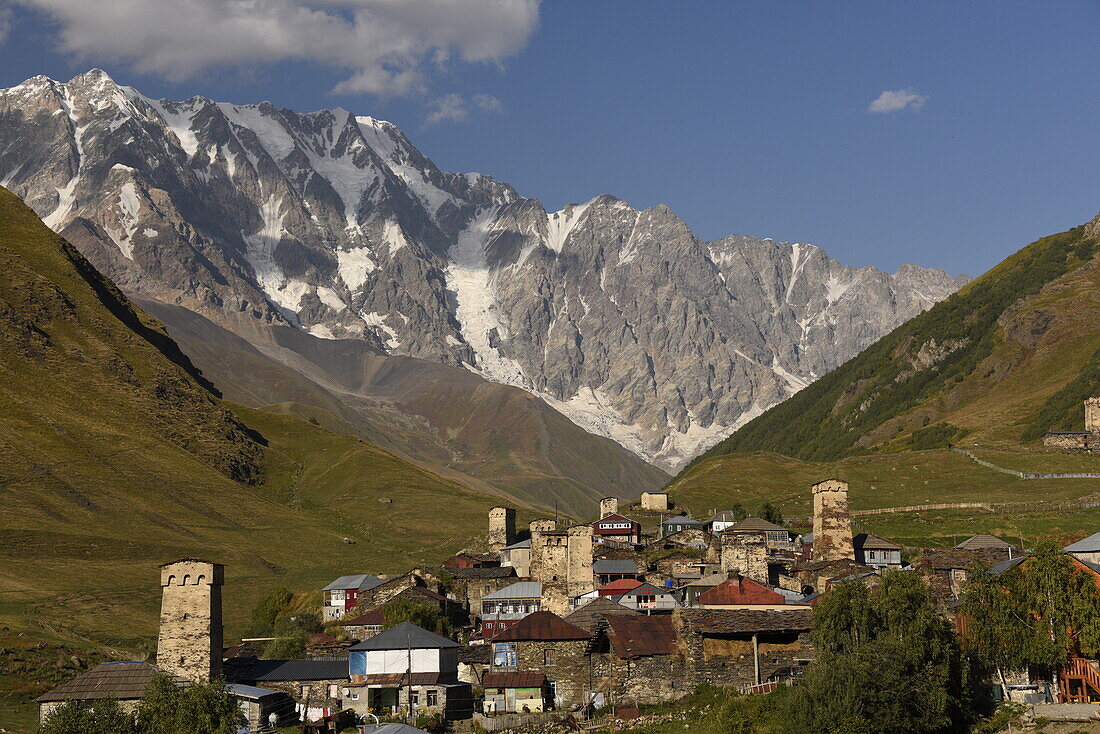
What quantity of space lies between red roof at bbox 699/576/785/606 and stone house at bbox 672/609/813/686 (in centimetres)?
1137

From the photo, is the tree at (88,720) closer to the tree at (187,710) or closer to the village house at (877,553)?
the tree at (187,710)

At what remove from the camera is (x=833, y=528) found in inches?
4178

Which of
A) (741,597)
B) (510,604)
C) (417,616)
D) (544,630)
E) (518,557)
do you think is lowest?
(544,630)

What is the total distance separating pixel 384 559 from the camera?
182m

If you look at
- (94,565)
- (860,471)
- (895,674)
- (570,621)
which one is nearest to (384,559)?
(94,565)

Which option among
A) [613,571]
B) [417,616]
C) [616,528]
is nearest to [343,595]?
[616,528]

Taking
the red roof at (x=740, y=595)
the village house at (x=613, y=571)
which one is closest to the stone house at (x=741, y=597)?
the red roof at (x=740, y=595)

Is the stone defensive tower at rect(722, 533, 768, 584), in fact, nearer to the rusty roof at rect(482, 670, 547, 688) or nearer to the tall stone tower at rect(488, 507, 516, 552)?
the rusty roof at rect(482, 670, 547, 688)

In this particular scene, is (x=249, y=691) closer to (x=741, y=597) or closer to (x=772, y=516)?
(x=741, y=597)

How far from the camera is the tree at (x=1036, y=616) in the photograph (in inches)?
2073

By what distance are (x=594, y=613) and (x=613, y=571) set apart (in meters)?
33.0

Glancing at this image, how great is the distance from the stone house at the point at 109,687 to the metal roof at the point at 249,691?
2811 millimetres

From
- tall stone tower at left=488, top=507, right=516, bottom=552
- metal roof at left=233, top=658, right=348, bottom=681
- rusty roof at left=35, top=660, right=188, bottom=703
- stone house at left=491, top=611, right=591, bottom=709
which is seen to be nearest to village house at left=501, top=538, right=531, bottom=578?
tall stone tower at left=488, top=507, right=516, bottom=552

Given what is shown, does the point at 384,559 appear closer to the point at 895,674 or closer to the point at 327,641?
the point at 327,641
